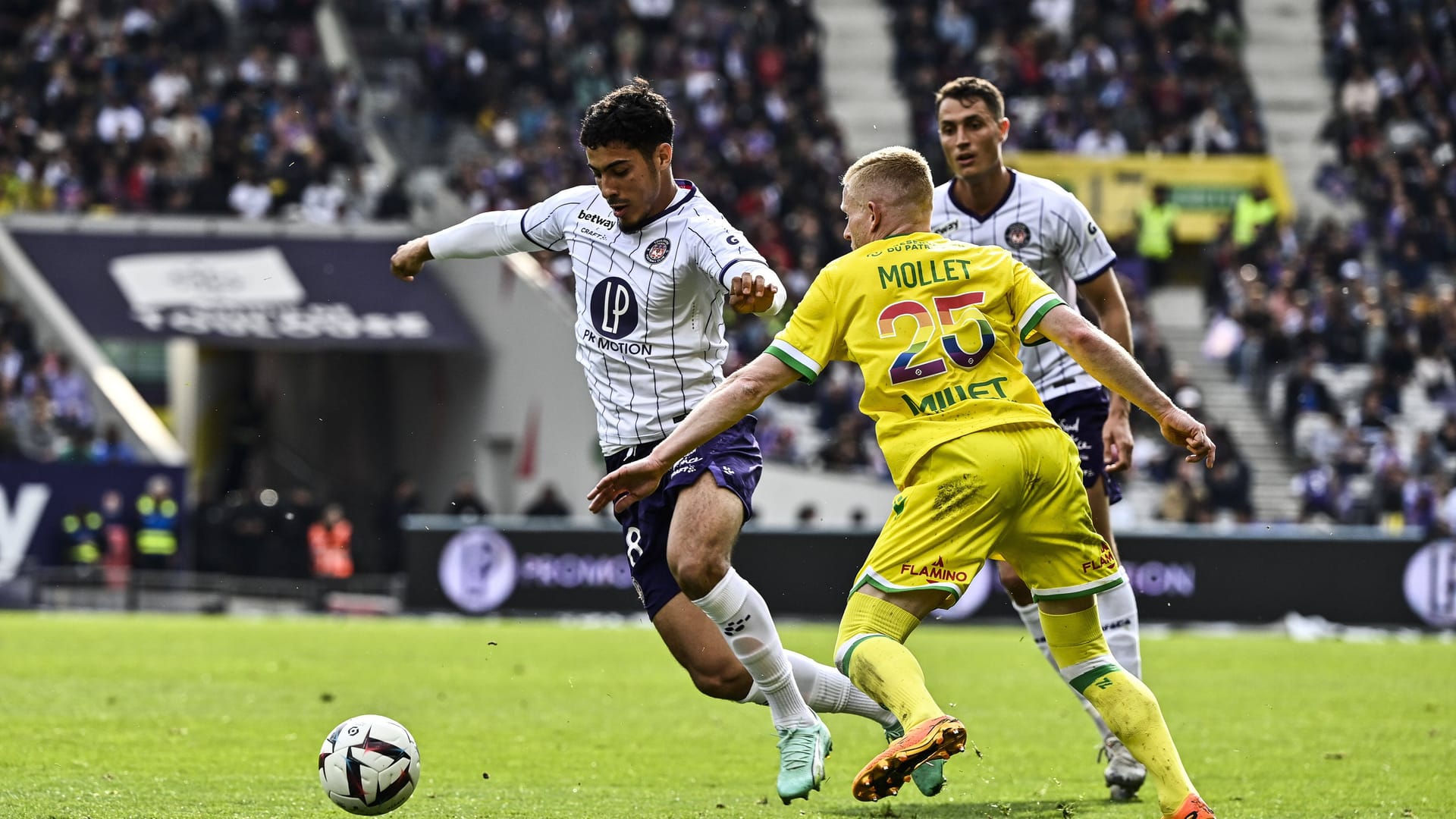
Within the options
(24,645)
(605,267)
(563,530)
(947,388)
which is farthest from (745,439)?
(563,530)

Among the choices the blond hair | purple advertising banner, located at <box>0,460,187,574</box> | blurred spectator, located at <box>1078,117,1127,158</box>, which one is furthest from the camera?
blurred spectator, located at <box>1078,117,1127,158</box>

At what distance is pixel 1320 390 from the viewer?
25.7 metres

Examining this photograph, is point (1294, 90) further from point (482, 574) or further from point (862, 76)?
point (482, 574)

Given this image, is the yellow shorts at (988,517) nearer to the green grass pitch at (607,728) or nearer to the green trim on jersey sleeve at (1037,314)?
the green trim on jersey sleeve at (1037,314)

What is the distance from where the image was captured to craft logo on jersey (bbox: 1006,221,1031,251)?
790cm

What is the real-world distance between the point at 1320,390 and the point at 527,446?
10.7 metres

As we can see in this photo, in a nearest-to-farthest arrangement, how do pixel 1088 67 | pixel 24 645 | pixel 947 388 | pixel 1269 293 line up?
pixel 947 388 < pixel 24 645 < pixel 1269 293 < pixel 1088 67

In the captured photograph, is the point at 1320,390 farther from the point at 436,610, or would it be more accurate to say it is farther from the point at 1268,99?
the point at 436,610

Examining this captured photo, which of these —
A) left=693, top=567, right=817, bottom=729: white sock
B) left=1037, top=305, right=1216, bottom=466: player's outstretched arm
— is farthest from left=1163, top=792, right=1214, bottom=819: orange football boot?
left=693, top=567, right=817, bottom=729: white sock


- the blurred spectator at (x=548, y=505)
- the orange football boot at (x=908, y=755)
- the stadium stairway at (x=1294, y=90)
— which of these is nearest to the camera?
the orange football boot at (x=908, y=755)

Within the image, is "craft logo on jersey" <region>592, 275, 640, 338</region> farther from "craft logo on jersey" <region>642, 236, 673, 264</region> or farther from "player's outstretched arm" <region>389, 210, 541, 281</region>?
"player's outstretched arm" <region>389, 210, 541, 281</region>

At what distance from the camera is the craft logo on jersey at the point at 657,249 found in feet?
22.4

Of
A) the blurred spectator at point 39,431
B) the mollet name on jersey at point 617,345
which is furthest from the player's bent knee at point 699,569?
the blurred spectator at point 39,431

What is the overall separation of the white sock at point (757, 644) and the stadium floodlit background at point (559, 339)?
4.24 meters
